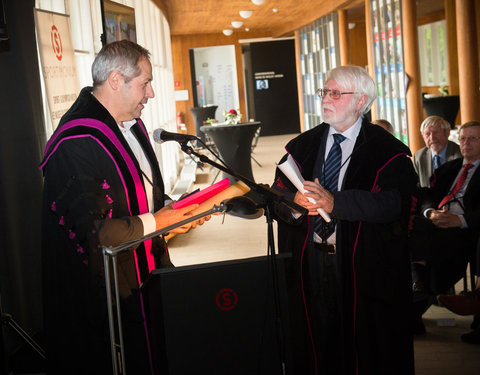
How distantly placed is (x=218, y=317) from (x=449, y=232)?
2.57 m

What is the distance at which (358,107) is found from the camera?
2.53 metres

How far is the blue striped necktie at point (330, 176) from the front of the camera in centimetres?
248

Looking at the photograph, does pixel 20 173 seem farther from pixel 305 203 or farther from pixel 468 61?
pixel 468 61

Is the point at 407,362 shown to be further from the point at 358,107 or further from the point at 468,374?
the point at 358,107

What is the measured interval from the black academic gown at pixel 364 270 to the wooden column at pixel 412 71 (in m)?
7.90

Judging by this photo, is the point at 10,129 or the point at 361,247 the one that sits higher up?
the point at 10,129

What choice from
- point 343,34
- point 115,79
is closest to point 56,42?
point 115,79

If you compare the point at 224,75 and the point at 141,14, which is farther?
the point at 224,75

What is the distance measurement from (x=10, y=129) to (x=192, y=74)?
19610 mm

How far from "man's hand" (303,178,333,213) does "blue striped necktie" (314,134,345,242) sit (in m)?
0.16

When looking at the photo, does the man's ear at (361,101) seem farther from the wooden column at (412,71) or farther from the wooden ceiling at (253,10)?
the wooden ceiling at (253,10)

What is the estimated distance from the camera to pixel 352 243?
2.41 m

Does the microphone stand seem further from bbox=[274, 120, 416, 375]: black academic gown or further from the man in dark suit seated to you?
the man in dark suit seated

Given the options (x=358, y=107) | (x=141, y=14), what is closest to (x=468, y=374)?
(x=358, y=107)
